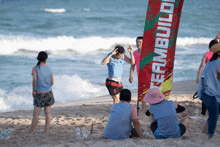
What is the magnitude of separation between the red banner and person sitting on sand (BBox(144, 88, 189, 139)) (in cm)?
48

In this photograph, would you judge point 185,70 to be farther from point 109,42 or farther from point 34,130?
point 109,42

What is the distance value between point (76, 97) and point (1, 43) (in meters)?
12.8

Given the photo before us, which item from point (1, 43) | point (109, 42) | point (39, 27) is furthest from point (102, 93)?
point (39, 27)

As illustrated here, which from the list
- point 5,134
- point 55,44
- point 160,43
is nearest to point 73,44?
point 55,44

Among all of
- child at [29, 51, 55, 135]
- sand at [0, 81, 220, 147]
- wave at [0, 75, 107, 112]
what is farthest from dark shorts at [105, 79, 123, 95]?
wave at [0, 75, 107, 112]

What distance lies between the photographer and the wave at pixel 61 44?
18781 millimetres

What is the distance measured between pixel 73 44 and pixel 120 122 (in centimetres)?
1820

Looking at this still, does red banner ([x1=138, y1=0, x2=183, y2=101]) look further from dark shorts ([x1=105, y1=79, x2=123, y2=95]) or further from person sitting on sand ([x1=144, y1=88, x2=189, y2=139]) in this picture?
dark shorts ([x1=105, y1=79, x2=123, y2=95])

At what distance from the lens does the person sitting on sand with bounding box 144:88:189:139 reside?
11.9ft

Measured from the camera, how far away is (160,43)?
412 centimetres

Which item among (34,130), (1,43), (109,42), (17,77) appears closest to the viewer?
(34,130)

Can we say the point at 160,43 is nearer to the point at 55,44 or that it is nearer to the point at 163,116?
the point at 163,116

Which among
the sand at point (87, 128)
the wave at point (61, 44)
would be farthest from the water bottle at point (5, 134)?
the wave at point (61, 44)

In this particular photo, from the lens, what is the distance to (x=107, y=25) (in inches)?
1112
